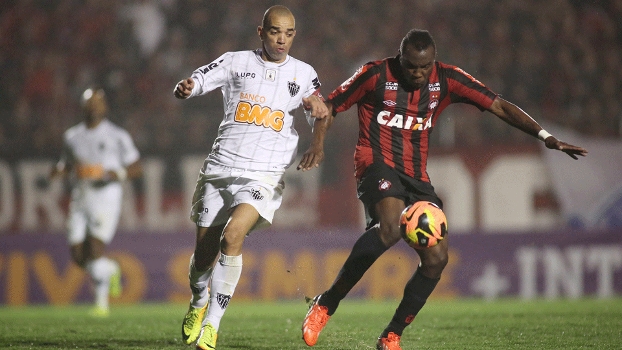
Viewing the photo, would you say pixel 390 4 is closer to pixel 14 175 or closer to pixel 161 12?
pixel 161 12

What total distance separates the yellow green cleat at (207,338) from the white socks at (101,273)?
5186mm

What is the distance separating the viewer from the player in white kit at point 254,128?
6098 mm

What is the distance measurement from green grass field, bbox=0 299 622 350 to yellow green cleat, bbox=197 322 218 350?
678mm

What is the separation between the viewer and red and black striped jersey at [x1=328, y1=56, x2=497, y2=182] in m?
6.09

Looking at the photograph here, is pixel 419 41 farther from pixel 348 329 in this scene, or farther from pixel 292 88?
pixel 348 329

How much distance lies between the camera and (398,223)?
19.3 feet

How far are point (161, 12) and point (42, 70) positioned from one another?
2.36 m

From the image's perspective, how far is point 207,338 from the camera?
18.2 feet

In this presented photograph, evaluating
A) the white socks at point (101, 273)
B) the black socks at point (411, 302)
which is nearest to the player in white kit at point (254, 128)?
the black socks at point (411, 302)

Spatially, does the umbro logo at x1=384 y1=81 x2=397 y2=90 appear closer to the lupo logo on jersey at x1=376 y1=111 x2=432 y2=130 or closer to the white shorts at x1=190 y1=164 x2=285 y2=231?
the lupo logo on jersey at x1=376 y1=111 x2=432 y2=130

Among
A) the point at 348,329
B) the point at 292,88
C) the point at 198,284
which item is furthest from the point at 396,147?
the point at 348,329

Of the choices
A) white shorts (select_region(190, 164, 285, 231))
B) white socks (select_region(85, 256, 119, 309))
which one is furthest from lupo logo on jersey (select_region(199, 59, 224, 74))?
white socks (select_region(85, 256, 119, 309))

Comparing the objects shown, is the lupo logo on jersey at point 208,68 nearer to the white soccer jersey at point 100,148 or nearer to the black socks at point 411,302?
the black socks at point 411,302

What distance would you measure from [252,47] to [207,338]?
32.8 ft
